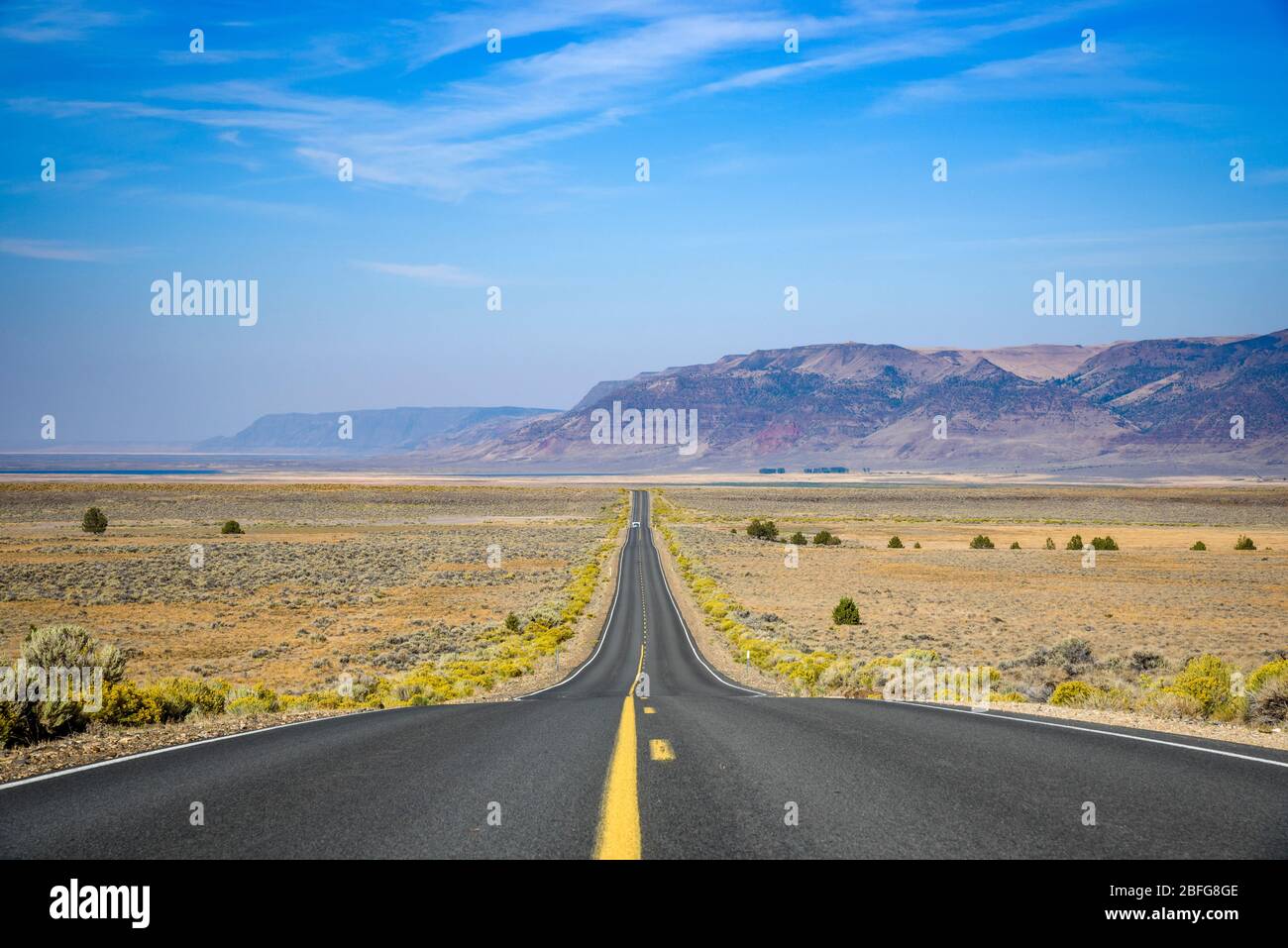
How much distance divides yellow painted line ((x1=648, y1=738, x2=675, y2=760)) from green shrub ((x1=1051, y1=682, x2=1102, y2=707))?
392 inches

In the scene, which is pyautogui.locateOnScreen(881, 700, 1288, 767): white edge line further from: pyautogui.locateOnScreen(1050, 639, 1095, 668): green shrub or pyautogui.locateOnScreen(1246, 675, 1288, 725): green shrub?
pyautogui.locateOnScreen(1050, 639, 1095, 668): green shrub

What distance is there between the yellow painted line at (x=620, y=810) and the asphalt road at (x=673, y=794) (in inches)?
0.9

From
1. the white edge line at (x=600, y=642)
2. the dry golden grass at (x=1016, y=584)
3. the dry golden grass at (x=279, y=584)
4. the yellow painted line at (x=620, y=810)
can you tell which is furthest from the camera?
the dry golden grass at (x=1016, y=584)

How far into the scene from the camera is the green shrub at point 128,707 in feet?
40.1

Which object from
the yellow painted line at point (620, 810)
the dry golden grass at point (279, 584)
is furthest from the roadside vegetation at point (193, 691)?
the yellow painted line at point (620, 810)

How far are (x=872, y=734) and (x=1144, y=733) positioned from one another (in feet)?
11.9

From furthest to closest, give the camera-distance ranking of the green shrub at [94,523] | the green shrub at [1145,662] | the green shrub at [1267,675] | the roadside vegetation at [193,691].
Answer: the green shrub at [94,523]
the green shrub at [1145,662]
the green shrub at [1267,675]
the roadside vegetation at [193,691]

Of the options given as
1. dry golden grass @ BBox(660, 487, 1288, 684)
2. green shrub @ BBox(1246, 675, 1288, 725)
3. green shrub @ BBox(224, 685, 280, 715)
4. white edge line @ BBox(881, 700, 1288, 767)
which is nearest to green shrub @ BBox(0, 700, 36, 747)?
green shrub @ BBox(224, 685, 280, 715)

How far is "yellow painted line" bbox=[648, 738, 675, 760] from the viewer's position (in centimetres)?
825

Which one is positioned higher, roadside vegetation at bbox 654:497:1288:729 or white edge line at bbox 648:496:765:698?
roadside vegetation at bbox 654:497:1288:729

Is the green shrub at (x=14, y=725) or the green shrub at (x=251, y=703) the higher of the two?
the green shrub at (x=14, y=725)

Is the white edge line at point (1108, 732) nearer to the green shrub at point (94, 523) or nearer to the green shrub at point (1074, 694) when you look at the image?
the green shrub at point (1074, 694)

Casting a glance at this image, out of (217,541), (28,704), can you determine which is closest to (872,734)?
(28,704)
